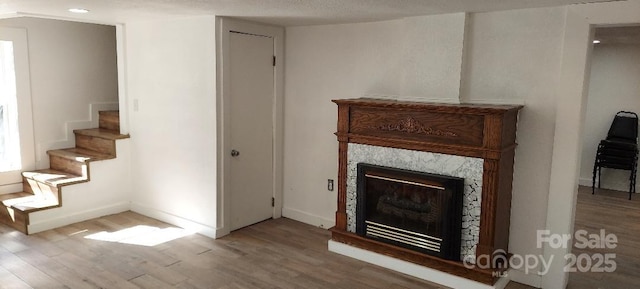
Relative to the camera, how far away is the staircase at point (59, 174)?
435 cm

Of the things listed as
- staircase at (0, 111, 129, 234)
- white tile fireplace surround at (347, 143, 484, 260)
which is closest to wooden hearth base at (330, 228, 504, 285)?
white tile fireplace surround at (347, 143, 484, 260)

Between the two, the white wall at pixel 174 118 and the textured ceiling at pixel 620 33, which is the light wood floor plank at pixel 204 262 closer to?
the white wall at pixel 174 118

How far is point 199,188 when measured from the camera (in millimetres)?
4332

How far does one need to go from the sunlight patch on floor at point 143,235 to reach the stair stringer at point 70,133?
141 centimetres

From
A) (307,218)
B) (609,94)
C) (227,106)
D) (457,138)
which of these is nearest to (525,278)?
(457,138)

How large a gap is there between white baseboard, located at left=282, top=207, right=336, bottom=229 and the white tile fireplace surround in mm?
1005

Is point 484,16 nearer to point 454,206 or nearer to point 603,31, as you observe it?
point 454,206

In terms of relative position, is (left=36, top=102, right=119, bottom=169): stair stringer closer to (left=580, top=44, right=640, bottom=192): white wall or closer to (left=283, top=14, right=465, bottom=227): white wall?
(left=283, top=14, right=465, bottom=227): white wall

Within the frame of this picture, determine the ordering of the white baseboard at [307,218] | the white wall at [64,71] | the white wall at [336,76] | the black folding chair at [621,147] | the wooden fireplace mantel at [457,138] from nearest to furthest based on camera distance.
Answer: the wooden fireplace mantel at [457,138] < the white wall at [336,76] < the white baseboard at [307,218] < the white wall at [64,71] < the black folding chair at [621,147]

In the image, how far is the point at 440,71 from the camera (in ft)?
11.7

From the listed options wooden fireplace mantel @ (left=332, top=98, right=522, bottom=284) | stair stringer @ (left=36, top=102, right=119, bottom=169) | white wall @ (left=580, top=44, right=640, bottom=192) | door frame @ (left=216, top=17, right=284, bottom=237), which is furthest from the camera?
white wall @ (left=580, top=44, right=640, bottom=192)

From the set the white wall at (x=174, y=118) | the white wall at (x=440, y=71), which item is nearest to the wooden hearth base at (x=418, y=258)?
the white wall at (x=440, y=71)

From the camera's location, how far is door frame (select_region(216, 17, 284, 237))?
4035 mm

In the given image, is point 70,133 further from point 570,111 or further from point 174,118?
point 570,111
